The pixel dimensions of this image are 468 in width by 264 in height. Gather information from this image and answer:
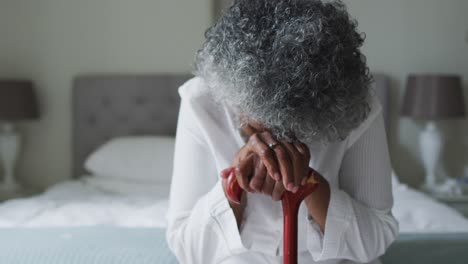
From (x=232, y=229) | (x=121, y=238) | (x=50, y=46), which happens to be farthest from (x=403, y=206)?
(x=50, y=46)

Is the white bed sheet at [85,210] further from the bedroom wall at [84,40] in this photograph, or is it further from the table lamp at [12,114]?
the bedroom wall at [84,40]

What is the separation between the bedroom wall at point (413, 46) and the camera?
2.89 metres

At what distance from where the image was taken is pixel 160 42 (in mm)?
→ 2910

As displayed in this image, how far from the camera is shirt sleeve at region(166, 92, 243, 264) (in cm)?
80

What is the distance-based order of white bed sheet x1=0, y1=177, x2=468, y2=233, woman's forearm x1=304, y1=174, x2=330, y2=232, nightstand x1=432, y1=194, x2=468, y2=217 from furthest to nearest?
nightstand x1=432, y1=194, x2=468, y2=217 → white bed sheet x1=0, y1=177, x2=468, y2=233 → woman's forearm x1=304, y1=174, x2=330, y2=232

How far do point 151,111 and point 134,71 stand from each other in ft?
0.83

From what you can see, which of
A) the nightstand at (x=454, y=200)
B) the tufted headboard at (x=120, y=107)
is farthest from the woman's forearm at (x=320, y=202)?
the tufted headboard at (x=120, y=107)

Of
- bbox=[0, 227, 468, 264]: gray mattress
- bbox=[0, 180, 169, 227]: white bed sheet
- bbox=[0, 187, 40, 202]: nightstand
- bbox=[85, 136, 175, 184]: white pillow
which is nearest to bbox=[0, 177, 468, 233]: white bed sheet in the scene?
bbox=[0, 180, 169, 227]: white bed sheet

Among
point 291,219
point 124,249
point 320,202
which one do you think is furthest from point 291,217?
point 124,249

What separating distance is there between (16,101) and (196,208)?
2159 mm

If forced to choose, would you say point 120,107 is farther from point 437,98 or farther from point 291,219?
point 291,219

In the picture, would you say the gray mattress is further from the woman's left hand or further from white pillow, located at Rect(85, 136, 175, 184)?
white pillow, located at Rect(85, 136, 175, 184)

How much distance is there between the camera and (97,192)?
93.7 inches

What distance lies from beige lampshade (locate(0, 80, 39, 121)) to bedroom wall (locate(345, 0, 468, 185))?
6.07 ft
